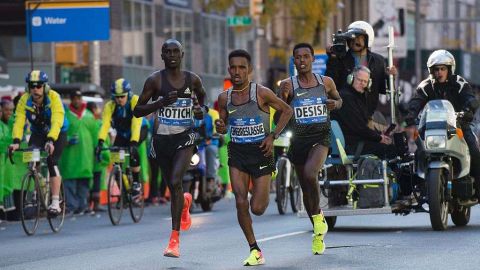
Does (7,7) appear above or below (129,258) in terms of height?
above

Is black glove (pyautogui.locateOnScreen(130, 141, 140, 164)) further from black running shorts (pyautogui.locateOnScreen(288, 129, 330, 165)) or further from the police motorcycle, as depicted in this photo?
black running shorts (pyautogui.locateOnScreen(288, 129, 330, 165))

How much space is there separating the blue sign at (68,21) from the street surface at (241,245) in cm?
752

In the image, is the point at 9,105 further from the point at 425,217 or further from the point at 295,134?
the point at 295,134

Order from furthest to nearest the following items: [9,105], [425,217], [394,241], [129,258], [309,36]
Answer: [309,36]
[9,105]
[425,217]
[394,241]
[129,258]

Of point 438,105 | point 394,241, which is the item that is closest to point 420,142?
point 438,105

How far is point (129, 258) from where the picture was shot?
46.4ft

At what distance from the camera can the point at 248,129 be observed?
13.1m

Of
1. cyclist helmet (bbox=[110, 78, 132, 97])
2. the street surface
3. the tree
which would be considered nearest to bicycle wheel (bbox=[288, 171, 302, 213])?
the street surface

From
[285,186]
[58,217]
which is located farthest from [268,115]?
[285,186]

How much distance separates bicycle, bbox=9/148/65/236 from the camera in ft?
61.5

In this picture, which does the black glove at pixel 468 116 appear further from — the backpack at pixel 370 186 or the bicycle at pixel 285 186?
the bicycle at pixel 285 186

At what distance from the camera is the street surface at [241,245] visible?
1311 cm

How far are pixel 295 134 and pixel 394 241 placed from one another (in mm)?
1586

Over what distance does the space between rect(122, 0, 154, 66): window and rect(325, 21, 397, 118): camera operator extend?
23761mm
